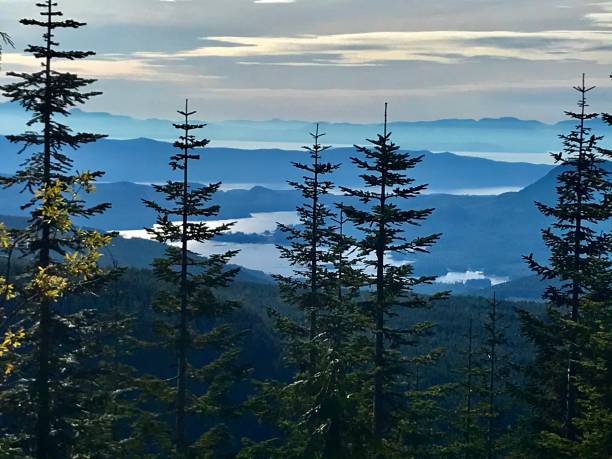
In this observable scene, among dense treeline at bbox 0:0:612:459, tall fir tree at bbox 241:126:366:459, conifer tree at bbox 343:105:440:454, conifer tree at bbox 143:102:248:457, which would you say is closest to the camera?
tall fir tree at bbox 241:126:366:459

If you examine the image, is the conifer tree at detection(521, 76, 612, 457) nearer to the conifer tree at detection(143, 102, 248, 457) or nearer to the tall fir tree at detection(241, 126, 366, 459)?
the tall fir tree at detection(241, 126, 366, 459)

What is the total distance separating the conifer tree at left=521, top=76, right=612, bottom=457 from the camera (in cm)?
2536

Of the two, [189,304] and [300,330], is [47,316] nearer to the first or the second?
[189,304]

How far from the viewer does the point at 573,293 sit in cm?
2686

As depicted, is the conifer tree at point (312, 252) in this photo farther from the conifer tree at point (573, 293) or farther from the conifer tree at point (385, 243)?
the conifer tree at point (573, 293)

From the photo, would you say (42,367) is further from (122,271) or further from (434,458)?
(434,458)

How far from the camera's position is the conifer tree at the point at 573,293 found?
25359 mm

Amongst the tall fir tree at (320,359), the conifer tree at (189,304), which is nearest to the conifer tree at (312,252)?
the tall fir tree at (320,359)

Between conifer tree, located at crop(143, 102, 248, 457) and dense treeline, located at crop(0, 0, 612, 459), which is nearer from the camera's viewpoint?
dense treeline, located at crop(0, 0, 612, 459)

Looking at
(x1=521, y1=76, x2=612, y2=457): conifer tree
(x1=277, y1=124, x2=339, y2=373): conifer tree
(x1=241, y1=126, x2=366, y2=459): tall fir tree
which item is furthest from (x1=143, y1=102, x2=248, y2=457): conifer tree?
(x1=521, y1=76, x2=612, y2=457): conifer tree

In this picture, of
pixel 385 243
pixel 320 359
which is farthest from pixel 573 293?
pixel 320 359

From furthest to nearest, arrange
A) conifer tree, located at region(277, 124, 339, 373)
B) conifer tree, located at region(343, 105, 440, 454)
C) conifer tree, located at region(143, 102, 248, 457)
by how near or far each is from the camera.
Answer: conifer tree, located at region(277, 124, 339, 373), conifer tree, located at region(143, 102, 248, 457), conifer tree, located at region(343, 105, 440, 454)

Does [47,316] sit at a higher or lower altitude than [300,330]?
higher

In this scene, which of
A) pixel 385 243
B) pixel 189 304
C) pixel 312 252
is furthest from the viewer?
pixel 312 252
